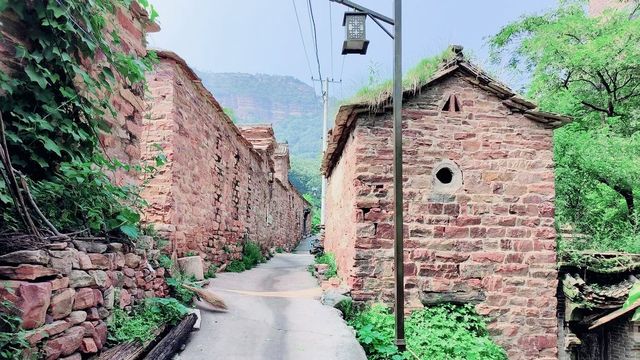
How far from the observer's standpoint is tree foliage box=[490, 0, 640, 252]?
997 centimetres

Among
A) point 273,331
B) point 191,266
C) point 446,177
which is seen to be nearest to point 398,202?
point 446,177

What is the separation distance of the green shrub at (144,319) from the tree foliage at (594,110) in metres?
7.87

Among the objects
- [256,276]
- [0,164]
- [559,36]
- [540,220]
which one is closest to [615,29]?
[559,36]

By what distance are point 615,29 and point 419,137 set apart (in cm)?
896

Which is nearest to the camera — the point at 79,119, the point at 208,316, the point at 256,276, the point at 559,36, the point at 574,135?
the point at 79,119

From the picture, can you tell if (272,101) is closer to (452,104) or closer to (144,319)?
(452,104)

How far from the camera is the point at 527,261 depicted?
249 inches

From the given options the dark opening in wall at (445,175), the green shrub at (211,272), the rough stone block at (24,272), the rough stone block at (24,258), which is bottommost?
the green shrub at (211,272)

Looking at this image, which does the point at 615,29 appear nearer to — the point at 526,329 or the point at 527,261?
the point at 527,261

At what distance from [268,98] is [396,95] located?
11636 cm

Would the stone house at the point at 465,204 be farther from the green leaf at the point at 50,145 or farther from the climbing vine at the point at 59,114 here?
the green leaf at the point at 50,145

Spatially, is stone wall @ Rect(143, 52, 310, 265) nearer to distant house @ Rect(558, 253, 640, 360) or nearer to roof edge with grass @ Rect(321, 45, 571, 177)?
roof edge with grass @ Rect(321, 45, 571, 177)

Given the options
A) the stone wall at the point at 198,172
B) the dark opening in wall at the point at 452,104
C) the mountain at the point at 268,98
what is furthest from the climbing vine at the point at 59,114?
the mountain at the point at 268,98

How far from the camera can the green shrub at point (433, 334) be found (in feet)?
17.0
